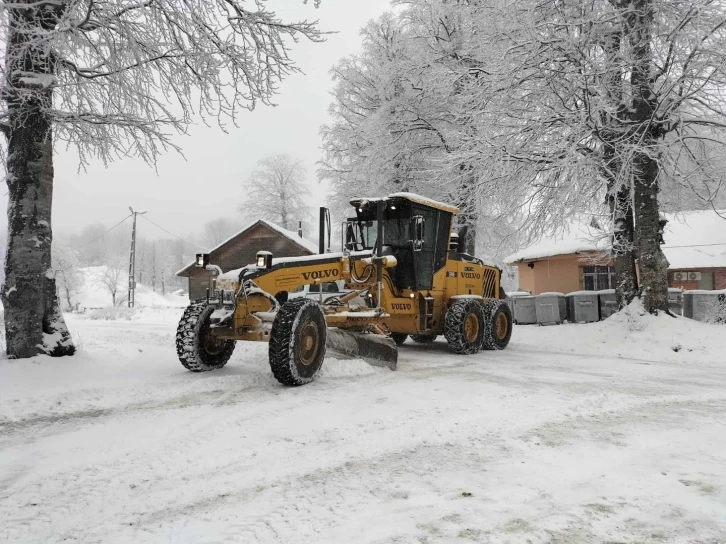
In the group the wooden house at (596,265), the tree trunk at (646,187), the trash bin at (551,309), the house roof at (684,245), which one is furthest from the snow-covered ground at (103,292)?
the tree trunk at (646,187)

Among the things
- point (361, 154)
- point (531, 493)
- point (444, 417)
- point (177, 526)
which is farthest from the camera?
point (361, 154)

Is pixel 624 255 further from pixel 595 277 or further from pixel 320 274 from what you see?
pixel 595 277

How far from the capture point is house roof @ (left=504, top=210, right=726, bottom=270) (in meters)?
20.9

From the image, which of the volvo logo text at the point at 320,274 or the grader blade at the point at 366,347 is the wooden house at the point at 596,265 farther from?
the volvo logo text at the point at 320,274

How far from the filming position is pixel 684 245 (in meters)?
23.7

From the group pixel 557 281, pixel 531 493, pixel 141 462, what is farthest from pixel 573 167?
pixel 557 281

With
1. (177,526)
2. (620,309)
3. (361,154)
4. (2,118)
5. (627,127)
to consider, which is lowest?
(177,526)

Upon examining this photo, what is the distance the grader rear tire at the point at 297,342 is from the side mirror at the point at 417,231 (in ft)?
10.0

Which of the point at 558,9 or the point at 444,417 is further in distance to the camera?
the point at 558,9

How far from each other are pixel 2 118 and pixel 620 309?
40.2 ft

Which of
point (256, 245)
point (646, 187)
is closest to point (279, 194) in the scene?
point (256, 245)

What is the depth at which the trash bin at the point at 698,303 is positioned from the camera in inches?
500

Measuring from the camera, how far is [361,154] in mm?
18078

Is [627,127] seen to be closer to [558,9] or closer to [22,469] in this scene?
[558,9]
